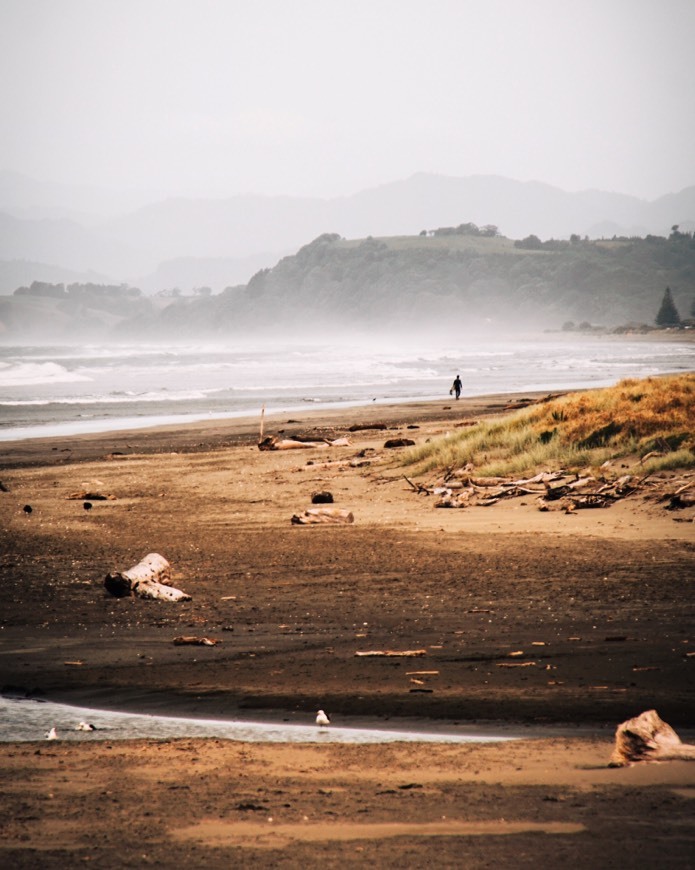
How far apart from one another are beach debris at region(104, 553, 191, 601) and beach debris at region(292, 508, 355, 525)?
3610mm

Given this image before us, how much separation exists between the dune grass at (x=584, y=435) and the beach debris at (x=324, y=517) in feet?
11.2

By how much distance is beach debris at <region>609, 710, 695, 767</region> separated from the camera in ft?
17.9

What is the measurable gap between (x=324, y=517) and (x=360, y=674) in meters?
6.75

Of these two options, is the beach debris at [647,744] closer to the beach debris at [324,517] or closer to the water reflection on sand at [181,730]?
the water reflection on sand at [181,730]

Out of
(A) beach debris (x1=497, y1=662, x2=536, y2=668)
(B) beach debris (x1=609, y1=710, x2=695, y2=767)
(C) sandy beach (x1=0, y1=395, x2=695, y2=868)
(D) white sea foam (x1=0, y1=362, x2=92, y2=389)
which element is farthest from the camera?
(D) white sea foam (x1=0, y1=362, x2=92, y2=389)

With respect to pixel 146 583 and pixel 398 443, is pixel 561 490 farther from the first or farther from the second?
pixel 398 443

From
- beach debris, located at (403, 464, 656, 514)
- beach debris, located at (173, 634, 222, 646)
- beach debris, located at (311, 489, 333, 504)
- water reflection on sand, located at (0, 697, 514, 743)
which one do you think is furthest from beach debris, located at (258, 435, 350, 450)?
water reflection on sand, located at (0, 697, 514, 743)

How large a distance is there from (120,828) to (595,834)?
203cm

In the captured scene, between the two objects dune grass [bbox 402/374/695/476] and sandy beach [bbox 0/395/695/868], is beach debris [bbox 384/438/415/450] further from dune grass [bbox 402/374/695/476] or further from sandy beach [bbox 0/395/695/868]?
sandy beach [bbox 0/395/695/868]

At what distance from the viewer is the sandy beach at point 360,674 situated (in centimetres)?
463

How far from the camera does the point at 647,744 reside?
18.0 feet

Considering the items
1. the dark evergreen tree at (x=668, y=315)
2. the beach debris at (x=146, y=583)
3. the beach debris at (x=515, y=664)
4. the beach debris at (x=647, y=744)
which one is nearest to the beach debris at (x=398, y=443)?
the beach debris at (x=146, y=583)

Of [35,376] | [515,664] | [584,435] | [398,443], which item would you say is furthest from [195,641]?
[35,376]

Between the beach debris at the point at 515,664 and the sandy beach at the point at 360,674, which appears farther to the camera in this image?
the beach debris at the point at 515,664
